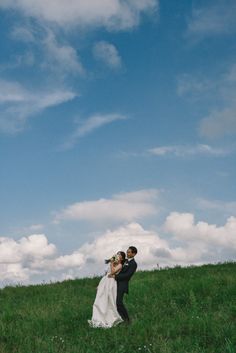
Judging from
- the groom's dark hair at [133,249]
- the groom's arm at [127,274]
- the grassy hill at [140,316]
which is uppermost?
the groom's dark hair at [133,249]

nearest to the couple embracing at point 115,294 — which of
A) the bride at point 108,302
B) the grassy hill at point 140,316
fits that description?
the bride at point 108,302

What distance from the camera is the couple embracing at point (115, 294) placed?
16.4m

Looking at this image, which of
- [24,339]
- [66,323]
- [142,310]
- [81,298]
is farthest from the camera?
[81,298]

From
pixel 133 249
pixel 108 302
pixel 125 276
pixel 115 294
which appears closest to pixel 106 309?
pixel 108 302

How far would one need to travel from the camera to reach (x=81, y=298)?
69.8 feet

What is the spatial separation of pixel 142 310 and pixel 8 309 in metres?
4.99

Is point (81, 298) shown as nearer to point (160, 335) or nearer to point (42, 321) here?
point (42, 321)

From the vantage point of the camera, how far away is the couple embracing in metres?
16.4

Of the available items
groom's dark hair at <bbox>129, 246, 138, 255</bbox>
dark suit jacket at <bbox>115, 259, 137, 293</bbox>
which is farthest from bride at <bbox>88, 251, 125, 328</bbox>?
groom's dark hair at <bbox>129, 246, 138, 255</bbox>

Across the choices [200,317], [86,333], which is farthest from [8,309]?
[200,317]

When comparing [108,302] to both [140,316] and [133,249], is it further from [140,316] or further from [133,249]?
[133,249]

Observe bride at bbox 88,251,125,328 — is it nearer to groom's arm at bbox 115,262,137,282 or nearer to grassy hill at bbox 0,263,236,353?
groom's arm at bbox 115,262,137,282

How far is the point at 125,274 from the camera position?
1653cm

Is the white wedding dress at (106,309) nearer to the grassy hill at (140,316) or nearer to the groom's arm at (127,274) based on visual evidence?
the groom's arm at (127,274)
